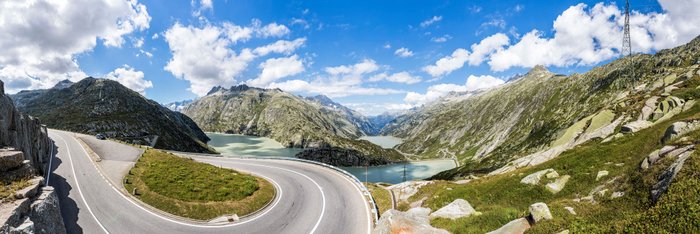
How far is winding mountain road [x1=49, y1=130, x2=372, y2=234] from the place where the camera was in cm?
3008

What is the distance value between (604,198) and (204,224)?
33.6m

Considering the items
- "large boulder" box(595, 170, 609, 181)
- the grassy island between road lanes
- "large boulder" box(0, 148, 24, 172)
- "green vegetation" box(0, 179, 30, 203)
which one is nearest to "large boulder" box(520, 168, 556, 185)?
"large boulder" box(595, 170, 609, 181)

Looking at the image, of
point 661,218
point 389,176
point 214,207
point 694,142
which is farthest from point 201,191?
point 389,176

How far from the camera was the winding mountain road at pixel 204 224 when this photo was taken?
30.1 metres

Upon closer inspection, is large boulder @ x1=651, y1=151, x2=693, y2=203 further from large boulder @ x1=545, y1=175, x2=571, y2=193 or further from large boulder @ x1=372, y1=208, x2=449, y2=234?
large boulder @ x1=545, y1=175, x2=571, y2=193

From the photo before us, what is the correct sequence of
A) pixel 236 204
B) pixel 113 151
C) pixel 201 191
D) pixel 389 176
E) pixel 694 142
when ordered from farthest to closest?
pixel 389 176
pixel 113 151
pixel 201 191
pixel 236 204
pixel 694 142

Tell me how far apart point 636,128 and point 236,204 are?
182 feet

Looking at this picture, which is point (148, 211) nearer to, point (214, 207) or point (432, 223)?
point (214, 207)

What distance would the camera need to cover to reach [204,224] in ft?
104

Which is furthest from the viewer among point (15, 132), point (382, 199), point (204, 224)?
point (382, 199)

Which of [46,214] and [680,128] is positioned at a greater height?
[680,128]

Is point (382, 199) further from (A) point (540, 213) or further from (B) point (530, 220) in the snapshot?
(A) point (540, 213)

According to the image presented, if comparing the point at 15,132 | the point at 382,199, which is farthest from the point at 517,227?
the point at 15,132

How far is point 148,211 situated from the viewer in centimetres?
3347
